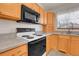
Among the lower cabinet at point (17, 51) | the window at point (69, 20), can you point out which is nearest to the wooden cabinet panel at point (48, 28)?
the window at point (69, 20)

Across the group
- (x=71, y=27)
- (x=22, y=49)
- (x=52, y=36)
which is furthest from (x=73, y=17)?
(x=22, y=49)

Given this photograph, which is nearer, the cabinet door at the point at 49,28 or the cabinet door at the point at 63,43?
the cabinet door at the point at 63,43

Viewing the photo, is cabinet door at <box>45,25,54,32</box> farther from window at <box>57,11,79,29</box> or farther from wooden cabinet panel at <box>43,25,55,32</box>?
window at <box>57,11,79,29</box>

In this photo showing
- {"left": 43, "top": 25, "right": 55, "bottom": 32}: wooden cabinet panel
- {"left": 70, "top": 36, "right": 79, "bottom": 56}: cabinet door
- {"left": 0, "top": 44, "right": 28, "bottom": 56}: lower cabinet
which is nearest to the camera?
{"left": 0, "top": 44, "right": 28, "bottom": 56}: lower cabinet

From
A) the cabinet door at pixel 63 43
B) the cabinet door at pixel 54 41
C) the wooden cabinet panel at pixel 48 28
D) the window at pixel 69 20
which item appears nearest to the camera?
the cabinet door at pixel 63 43

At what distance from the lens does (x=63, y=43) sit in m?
3.39

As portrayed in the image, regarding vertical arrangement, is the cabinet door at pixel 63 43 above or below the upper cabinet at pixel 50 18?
below

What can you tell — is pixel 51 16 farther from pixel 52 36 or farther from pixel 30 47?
pixel 30 47

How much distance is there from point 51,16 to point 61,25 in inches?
20.5

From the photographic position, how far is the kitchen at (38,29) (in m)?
1.45

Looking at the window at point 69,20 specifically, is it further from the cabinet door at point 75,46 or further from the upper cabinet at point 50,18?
the cabinet door at point 75,46

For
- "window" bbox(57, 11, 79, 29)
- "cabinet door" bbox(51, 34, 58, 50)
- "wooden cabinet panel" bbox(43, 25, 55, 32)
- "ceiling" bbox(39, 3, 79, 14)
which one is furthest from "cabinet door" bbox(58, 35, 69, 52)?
"ceiling" bbox(39, 3, 79, 14)

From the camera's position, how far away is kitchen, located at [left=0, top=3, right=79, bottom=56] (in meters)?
1.45

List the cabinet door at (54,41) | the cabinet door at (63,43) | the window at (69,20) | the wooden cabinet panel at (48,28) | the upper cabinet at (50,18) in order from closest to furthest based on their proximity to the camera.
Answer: the cabinet door at (63,43) < the cabinet door at (54,41) < the window at (69,20) < the upper cabinet at (50,18) < the wooden cabinet panel at (48,28)
